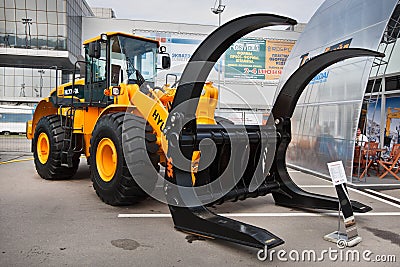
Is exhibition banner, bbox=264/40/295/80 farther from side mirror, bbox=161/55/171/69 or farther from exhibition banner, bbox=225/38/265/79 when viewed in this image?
side mirror, bbox=161/55/171/69

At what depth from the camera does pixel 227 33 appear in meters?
4.46

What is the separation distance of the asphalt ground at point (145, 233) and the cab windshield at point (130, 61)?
2.35m

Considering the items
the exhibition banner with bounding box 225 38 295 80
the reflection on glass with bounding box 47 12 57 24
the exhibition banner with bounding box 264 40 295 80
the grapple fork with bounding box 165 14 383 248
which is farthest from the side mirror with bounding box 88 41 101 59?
the reflection on glass with bounding box 47 12 57 24

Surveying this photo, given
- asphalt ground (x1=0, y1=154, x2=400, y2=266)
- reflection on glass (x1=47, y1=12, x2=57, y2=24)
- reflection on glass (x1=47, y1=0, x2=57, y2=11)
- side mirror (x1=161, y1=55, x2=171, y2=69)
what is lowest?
asphalt ground (x1=0, y1=154, x2=400, y2=266)

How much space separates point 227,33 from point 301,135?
8.04m

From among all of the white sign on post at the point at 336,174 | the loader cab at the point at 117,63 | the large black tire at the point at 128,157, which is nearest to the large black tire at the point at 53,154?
the loader cab at the point at 117,63

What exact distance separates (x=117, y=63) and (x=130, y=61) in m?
0.27

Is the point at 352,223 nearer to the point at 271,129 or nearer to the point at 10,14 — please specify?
the point at 271,129

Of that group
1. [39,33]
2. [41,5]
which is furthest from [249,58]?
[41,5]

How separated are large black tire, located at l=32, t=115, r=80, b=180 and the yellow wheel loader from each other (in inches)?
3.9

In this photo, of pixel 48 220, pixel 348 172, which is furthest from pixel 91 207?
pixel 348 172

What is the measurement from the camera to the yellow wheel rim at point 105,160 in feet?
20.9

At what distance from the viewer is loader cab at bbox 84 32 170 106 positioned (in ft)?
24.3

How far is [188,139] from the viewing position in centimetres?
497
